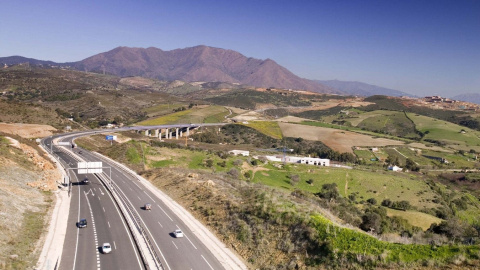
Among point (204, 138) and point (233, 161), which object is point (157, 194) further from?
point (204, 138)

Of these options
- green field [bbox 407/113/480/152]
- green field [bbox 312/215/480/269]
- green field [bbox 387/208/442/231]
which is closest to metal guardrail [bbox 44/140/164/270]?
green field [bbox 312/215/480/269]

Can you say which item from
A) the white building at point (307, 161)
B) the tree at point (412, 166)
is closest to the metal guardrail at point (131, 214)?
the white building at point (307, 161)

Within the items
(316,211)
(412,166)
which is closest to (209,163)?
(316,211)

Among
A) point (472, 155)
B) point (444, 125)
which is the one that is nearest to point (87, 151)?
point (472, 155)

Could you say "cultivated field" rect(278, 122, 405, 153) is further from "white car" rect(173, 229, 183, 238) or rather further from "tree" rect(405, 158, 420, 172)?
"white car" rect(173, 229, 183, 238)

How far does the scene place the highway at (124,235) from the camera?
98.9 ft

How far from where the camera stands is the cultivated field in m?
138

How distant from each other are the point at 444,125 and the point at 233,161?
146 meters

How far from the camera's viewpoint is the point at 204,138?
141625mm

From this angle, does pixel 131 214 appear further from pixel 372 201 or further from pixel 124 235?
pixel 372 201

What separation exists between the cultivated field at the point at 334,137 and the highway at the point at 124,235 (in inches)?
3697

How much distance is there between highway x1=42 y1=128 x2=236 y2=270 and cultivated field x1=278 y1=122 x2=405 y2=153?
93.9m

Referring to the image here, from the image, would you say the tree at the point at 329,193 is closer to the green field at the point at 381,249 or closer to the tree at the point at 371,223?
the tree at the point at 371,223

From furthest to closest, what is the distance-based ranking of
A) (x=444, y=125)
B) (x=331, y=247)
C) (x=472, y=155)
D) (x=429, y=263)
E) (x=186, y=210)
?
(x=444, y=125), (x=472, y=155), (x=186, y=210), (x=331, y=247), (x=429, y=263)
